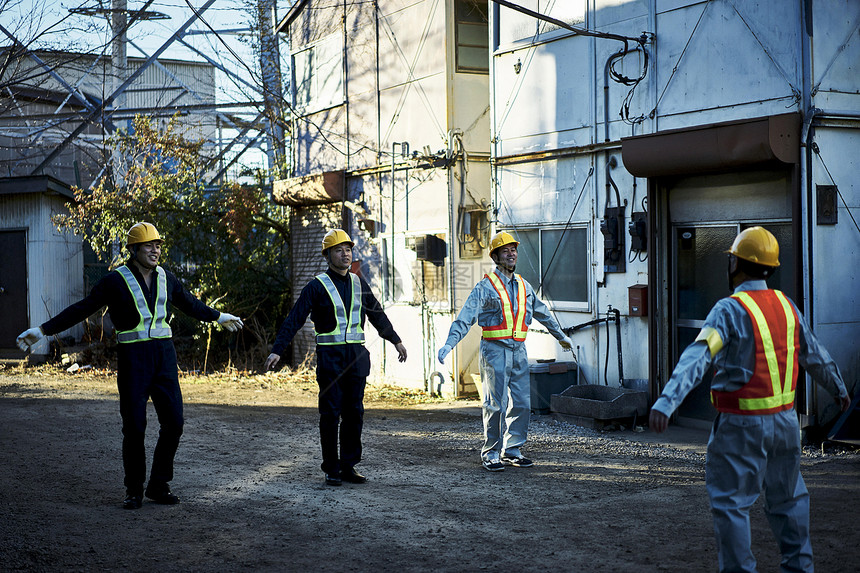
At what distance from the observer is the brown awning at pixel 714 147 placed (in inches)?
345

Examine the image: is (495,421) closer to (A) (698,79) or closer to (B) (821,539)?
(B) (821,539)

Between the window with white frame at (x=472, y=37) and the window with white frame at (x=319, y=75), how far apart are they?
2.99 meters

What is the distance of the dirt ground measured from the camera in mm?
5672

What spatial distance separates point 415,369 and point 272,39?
9415 mm

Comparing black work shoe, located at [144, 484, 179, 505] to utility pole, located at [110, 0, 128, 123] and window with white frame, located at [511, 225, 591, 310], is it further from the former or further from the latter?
utility pole, located at [110, 0, 128, 123]

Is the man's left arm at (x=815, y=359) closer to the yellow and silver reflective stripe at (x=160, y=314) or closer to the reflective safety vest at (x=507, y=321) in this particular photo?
the reflective safety vest at (x=507, y=321)

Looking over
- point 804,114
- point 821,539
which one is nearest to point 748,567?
point 821,539

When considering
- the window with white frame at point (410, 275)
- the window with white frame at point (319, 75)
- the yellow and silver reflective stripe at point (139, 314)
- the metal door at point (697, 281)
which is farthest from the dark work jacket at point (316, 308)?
the window with white frame at point (319, 75)

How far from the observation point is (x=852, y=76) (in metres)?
9.08

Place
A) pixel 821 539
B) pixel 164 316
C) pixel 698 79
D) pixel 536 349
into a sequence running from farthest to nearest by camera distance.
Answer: pixel 536 349, pixel 698 79, pixel 164 316, pixel 821 539

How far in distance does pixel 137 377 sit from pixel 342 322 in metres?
1.73

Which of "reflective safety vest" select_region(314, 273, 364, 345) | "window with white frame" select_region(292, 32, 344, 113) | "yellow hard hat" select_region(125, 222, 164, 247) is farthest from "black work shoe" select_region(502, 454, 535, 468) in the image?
"window with white frame" select_region(292, 32, 344, 113)

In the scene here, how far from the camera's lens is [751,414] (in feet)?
15.0

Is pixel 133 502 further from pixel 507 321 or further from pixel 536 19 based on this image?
pixel 536 19
